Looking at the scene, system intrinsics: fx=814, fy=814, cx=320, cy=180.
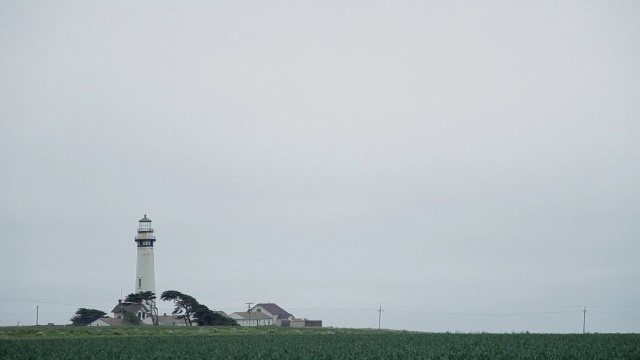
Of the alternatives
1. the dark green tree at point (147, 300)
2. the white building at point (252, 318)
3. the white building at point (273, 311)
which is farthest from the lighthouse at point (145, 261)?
the white building at point (273, 311)

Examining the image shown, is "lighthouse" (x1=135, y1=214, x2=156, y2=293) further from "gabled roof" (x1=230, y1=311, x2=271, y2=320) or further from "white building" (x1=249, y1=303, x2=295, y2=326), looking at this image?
"white building" (x1=249, y1=303, x2=295, y2=326)

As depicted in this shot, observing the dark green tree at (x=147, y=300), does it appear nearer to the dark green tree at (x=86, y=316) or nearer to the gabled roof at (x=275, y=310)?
the dark green tree at (x=86, y=316)

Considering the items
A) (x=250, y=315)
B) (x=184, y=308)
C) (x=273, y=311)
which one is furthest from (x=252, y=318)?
(x=184, y=308)

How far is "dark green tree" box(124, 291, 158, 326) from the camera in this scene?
10481cm

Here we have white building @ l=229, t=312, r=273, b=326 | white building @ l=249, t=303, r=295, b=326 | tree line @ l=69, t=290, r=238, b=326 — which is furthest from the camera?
white building @ l=249, t=303, r=295, b=326

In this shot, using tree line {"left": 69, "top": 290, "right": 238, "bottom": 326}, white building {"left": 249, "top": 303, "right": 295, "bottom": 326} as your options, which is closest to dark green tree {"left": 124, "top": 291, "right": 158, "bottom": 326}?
tree line {"left": 69, "top": 290, "right": 238, "bottom": 326}

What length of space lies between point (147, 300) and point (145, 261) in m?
5.37

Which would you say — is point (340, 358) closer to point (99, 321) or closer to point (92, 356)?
point (92, 356)

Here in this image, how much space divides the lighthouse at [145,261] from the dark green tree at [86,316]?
28.0ft

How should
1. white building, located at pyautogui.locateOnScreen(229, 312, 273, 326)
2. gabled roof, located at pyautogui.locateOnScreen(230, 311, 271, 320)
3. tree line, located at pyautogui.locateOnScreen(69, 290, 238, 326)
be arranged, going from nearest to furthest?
tree line, located at pyautogui.locateOnScreen(69, 290, 238, 326)
white building, located at pyautogui.locateOnScreen(229, 312, 273, 326)
gabled roof, located at pyautogui.locateOnScreen(230, 311, 271, 320)

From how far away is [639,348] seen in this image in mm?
41375

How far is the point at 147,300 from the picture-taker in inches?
4183

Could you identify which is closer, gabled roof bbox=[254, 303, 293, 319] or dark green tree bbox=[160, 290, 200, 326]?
dark green tree bbox=[160, 290, 200, 326]

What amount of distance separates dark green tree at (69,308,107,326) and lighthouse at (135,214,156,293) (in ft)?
28.0
